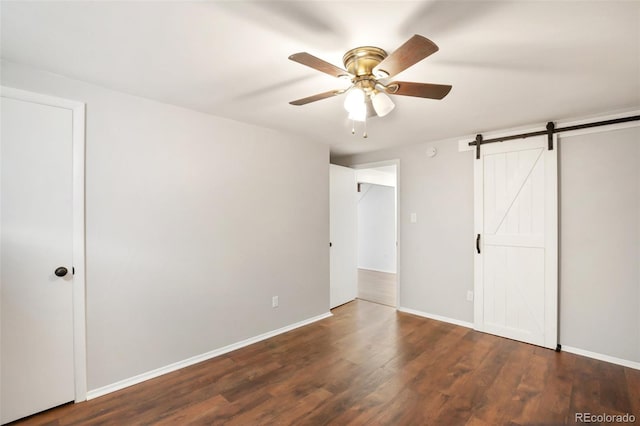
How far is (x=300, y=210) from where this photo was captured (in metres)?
3.76

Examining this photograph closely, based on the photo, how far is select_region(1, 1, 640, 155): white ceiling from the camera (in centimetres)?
143

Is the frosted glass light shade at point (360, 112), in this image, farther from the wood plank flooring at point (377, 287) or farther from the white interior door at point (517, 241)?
the wood plank flooring at point (377, 287)

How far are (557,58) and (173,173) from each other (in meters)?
2.99

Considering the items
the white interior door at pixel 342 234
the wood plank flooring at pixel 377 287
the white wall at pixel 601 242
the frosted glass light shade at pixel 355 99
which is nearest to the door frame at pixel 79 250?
the frosted glass light shade at pixel 355 99

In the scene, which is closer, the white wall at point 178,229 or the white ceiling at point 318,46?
the white ceiling at point 318,46

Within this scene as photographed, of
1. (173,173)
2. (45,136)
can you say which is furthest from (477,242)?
(45,136)

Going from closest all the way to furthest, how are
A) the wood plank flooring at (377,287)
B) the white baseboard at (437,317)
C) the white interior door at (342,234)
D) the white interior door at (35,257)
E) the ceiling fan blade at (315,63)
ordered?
the ceiling fan blade at (315,63) → the white interior door at (35,257) → the white baseboard at (437,317) → the white interior door at (342,234) → the wood plank flooring at (377,287)

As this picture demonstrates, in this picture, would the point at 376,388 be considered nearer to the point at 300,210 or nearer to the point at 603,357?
the point at 300,210

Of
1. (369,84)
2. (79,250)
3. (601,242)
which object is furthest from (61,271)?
(601,242)

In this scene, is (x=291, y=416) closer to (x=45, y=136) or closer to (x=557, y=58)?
(x=45, y=136)

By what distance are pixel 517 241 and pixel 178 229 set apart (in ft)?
11.7

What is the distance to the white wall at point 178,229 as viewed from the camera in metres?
2.29

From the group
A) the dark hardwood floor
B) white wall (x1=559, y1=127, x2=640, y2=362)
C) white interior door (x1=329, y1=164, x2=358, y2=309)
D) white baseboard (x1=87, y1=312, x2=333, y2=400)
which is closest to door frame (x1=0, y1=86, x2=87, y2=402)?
white baseboard (x1=87, y1=312, x2=333, y2=400)

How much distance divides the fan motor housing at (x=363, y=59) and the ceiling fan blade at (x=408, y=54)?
0.65 ft
